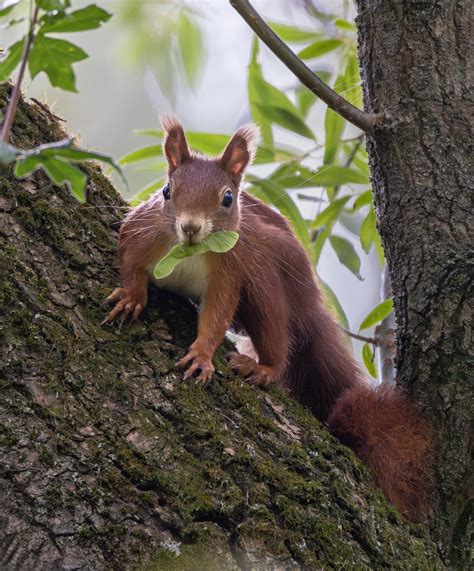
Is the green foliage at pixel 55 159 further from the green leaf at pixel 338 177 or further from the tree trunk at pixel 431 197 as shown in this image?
the green leaf at pixel 338 177

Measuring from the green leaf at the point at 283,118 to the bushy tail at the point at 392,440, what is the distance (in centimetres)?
105

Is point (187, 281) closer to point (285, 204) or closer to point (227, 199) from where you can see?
point (227, 199)

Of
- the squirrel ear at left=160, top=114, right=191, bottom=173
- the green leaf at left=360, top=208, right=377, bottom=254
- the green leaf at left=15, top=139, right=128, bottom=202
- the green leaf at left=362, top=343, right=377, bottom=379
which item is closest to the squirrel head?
the squirrel ear at left=160, top=114, right=191, bottom=173

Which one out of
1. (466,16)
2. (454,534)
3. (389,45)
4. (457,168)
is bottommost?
(454,534)

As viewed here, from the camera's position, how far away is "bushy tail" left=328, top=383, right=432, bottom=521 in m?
2.08

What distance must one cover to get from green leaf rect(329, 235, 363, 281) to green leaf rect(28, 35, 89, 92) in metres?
2.12

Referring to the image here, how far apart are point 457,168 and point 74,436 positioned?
49.7 inches

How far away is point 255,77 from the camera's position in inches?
114

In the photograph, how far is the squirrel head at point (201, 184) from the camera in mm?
2322

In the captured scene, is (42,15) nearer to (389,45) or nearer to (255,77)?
(389,45)

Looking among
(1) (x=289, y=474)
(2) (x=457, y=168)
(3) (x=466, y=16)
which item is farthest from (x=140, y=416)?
(3) (x=466, y=16)

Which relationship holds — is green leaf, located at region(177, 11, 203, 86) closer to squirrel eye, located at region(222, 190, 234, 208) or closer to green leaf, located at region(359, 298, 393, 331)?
squirrel eye, located at region(222, 190, 234, 208)

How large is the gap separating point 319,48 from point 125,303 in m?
1.39

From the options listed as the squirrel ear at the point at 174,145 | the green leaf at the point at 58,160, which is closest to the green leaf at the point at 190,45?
the squirrel ear at the point at 174,145
